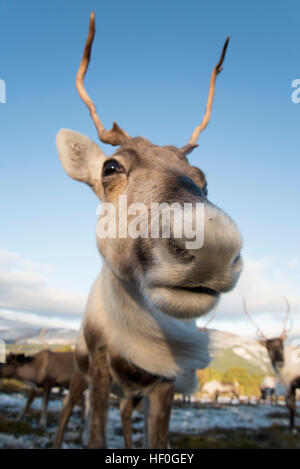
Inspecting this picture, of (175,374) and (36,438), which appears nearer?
(175,374)

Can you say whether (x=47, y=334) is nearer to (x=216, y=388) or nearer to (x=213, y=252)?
(x=213, y=252)

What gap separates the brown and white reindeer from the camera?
5.32 ft

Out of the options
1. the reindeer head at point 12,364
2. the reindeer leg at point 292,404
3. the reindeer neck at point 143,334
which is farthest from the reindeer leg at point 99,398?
the reindeer leg at point 292,404

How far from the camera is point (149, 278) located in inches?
73.9

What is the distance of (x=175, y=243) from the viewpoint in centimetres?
162

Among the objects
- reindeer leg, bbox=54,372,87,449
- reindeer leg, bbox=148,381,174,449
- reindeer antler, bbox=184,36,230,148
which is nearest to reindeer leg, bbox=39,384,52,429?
reindeer leg, bbox=54,372,87,449

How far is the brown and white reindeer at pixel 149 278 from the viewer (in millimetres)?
1622

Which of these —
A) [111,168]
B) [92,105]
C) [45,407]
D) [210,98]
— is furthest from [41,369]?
[210,98]

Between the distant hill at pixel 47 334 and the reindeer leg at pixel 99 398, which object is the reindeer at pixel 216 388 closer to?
the distant hill at pixel 47 334

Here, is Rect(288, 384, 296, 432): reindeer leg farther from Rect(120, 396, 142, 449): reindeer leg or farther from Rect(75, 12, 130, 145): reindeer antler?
Rect(75, 12, 130, 145): reindeer antler

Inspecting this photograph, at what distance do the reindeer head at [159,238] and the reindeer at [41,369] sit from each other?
9235 mm

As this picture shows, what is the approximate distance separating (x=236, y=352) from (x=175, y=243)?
3.09 meters

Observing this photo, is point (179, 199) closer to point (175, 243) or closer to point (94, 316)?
point (175, 243)
